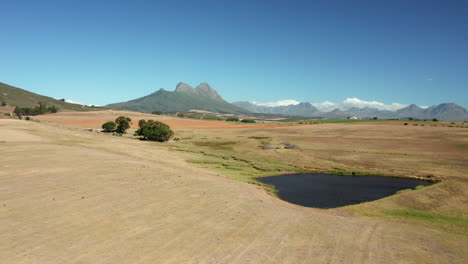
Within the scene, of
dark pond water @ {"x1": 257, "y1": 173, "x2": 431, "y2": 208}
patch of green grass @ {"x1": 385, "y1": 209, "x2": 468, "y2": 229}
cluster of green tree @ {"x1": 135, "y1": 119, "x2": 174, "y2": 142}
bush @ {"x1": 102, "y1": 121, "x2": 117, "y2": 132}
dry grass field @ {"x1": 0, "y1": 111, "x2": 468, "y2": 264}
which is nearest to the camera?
dry grass field @ {"x1": 0, "y1": 111, "x2": 468, "y2": 264}

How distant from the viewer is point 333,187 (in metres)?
42.3

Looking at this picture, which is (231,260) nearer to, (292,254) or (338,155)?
(292,254)

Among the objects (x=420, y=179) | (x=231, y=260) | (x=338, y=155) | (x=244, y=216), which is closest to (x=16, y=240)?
(x=231, y=260)

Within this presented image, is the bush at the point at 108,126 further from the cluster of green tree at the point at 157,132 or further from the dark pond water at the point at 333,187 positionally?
the dark pond water at the point at 333,187

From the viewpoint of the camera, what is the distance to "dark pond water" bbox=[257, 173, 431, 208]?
3538 centimetres

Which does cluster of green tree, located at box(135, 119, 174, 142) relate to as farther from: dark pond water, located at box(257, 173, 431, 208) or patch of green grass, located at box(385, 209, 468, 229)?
patch of green grass, located at box(385, 209, 468, 229)

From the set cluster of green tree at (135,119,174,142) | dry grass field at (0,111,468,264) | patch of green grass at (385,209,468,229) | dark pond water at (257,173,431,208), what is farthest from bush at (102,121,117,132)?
patch of green grass at (385,209,468,229)

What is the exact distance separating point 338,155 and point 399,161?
41.6ft

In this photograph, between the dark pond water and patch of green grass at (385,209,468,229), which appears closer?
patch of green grass at (385,209,468,229)

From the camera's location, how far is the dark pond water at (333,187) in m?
35.4

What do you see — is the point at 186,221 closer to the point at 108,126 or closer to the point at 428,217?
the point at 428,217

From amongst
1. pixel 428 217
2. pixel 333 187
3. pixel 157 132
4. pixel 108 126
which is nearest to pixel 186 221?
pixel 428 217

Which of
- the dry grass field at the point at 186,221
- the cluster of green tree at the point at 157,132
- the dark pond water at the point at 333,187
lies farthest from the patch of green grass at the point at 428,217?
the cluster of green tree at the point at 157,132

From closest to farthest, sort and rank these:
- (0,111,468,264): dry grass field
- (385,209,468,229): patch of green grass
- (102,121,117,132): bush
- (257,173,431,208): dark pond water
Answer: (0,111,468,264): dry grass field, (385,209,468,229): patch of green grass, (257,173,431,208): dark pond water, (102,121,117,132): bush
